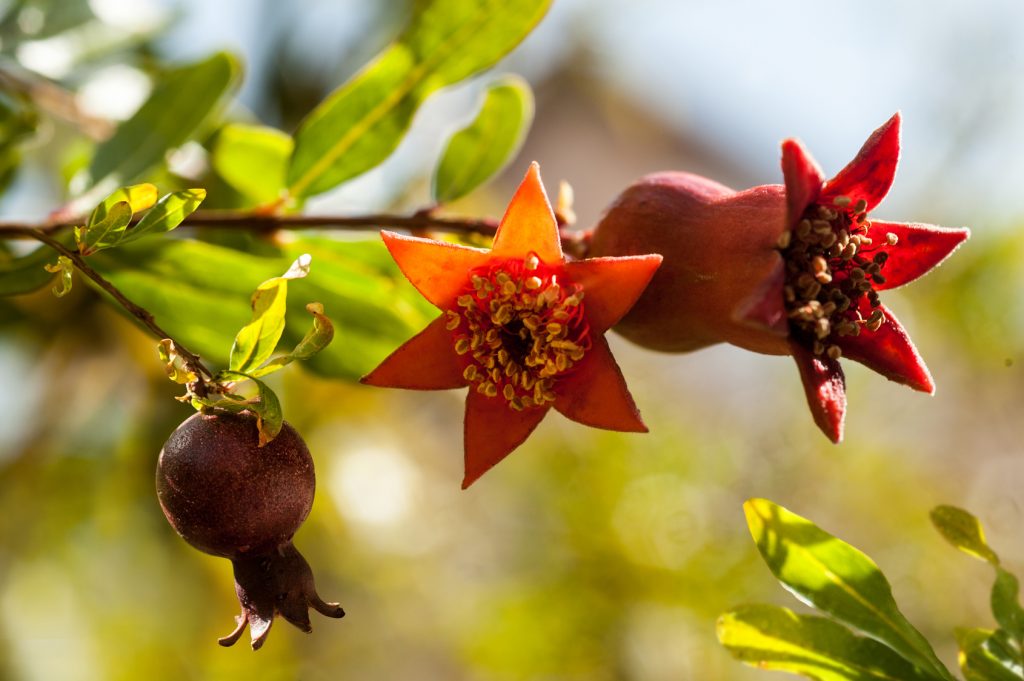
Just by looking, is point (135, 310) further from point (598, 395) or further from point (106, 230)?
point (598, 395)

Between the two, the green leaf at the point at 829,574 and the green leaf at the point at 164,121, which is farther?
the green leaf at the point at 164,121

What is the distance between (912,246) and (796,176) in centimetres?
23

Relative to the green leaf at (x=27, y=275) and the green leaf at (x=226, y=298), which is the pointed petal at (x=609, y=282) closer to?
the green leaf at (x=226, y=298)

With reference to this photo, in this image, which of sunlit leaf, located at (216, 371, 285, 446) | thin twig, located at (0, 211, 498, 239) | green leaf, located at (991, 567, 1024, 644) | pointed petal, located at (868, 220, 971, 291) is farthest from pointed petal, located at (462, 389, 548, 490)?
green leaf, located at (991, 567, 1024, 644)

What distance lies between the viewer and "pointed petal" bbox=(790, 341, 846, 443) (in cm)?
94

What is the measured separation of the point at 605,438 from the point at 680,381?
1.11 meters

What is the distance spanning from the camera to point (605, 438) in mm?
2693

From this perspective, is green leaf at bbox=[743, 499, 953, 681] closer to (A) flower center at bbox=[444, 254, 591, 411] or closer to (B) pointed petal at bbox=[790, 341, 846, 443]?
(B) pointed petal at bbox=[790, 341, 846, 443]

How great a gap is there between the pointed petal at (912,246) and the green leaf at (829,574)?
0.30 metres

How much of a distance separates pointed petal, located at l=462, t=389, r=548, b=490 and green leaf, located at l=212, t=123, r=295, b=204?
2.64 ft

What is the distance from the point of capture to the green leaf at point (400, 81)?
1353 millimetres

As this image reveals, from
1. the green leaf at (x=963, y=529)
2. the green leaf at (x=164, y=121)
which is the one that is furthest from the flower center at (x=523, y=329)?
the green leaf at (x=164, y=121)

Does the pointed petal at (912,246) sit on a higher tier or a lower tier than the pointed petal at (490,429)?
higher

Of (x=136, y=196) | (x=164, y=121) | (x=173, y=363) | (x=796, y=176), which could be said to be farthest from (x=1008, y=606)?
(x=164, y=121)
